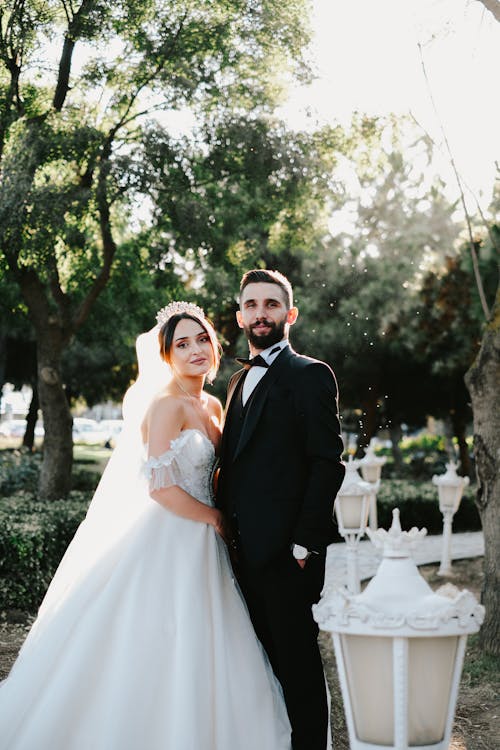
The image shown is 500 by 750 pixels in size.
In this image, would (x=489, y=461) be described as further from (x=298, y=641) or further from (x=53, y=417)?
(x=53, y=417)

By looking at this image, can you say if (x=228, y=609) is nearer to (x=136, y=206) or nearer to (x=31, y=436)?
(x=136, y=206)

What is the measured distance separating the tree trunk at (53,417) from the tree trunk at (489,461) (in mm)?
7187

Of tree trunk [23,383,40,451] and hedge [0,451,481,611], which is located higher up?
tree trunk [23,383,40,451]

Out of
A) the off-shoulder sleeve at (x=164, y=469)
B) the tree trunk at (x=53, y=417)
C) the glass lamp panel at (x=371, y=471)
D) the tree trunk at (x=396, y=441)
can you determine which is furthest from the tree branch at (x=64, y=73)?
the tree trunk at (x=396, y=441)

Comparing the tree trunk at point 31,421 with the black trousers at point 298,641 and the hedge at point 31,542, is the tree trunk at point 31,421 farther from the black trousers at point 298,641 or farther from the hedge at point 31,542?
the black trousers at point 298,641

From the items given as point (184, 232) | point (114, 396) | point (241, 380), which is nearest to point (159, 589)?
point (241, 380)

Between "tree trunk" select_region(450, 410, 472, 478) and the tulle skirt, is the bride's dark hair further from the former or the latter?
"tree trunk" select_region(450, 410, 472, 478)

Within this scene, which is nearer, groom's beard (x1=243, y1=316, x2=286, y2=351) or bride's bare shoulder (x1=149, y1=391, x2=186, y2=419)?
groom's beard (x1=243, y1=316, x2=286, y2=351)

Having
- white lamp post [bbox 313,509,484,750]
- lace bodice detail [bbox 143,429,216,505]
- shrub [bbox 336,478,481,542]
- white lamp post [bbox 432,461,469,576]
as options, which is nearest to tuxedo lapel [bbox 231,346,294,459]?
lace bodice detail [bbox 143,429,216,505]

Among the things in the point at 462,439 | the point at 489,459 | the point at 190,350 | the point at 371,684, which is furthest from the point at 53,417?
the point at 462,439

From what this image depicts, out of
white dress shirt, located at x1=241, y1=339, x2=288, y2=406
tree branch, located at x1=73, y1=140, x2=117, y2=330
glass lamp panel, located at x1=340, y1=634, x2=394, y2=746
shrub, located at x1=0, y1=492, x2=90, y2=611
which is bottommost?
shrub, located at x1=0, y1=492, x2=90, y2=611

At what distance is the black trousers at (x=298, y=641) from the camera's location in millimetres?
3898

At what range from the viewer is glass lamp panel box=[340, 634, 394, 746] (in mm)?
2740

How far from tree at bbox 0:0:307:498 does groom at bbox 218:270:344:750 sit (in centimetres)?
715
